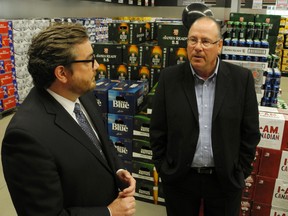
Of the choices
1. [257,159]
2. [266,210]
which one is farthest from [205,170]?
[266,210]

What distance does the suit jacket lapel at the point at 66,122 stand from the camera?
1.25 meters

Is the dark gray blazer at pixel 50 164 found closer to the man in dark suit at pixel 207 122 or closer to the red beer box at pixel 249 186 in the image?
the man in dark suit at pixel 207 122

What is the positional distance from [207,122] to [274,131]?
1.04 m

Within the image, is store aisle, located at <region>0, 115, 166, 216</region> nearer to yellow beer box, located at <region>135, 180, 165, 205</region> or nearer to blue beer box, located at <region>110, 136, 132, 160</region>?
yellow beer box, located at <region>135, 180, 165, 205</region>

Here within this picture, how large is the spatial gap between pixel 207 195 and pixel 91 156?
99 cm

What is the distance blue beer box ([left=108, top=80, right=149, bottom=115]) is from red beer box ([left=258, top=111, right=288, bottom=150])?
50.4 inches

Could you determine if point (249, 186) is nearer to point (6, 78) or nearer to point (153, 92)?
point (153, 92)

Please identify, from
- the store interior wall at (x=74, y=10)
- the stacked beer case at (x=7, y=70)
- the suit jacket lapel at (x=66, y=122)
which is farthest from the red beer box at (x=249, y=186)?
the store interior wall at (x=74, y=10)

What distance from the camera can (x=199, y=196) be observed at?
6.48 ft

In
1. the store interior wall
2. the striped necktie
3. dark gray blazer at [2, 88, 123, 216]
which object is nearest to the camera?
dark gray blazer at [2, 88, 123, 216]

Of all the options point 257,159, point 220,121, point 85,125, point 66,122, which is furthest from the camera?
point 257,159

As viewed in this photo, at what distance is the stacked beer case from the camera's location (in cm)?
546

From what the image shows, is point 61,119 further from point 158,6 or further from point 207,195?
point 158,6

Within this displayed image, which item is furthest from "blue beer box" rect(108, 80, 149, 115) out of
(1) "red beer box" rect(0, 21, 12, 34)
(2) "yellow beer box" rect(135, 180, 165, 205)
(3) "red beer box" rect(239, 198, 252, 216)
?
(1) "red beer box" rect(0, 21, 12, 34)
